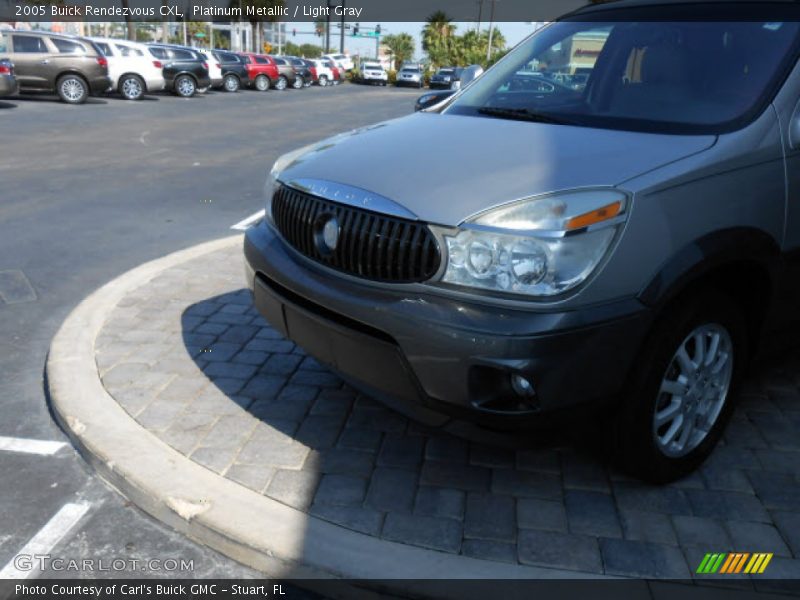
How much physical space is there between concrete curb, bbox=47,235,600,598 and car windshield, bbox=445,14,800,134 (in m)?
1.92

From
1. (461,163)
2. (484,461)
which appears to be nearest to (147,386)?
(484,461)

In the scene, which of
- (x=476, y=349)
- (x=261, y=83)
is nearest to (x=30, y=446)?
(x=476, y=349)

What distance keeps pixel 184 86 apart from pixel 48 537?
83.7 ft

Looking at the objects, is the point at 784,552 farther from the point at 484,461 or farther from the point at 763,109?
the point at 763,109

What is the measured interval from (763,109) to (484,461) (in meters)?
1.84

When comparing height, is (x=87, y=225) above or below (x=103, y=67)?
below

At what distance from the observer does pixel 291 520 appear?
2848 millimetres

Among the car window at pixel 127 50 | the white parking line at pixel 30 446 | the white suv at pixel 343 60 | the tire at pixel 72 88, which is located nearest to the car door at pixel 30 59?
the tire at pixel 72 88

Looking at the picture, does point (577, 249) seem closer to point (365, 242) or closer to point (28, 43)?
point (365, 242)

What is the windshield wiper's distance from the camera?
11.3 feet

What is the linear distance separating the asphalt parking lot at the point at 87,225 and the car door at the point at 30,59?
3.06ft

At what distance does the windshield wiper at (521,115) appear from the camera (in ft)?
11.3

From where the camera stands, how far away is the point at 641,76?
3.64m

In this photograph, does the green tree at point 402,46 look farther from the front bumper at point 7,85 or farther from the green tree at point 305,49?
the front bumper at point 7,85
